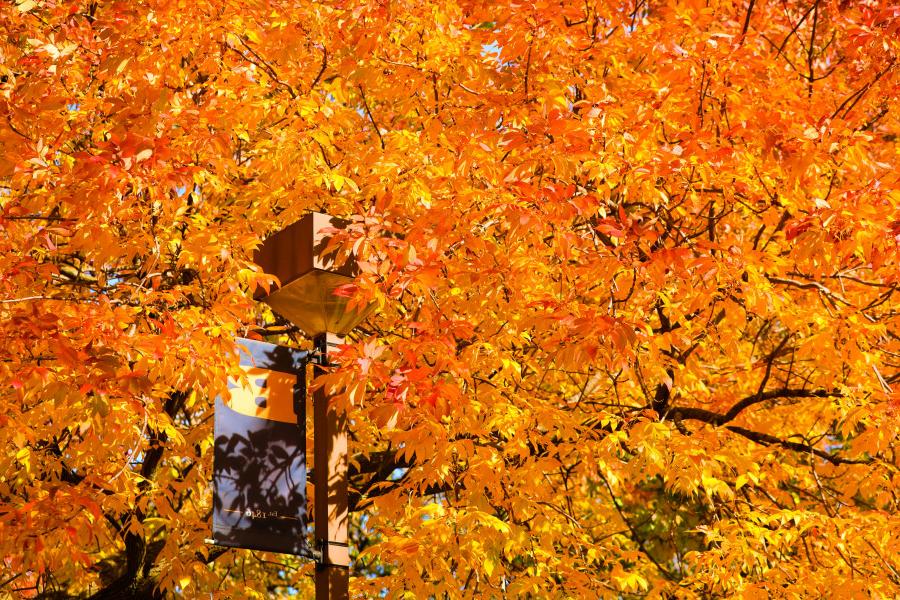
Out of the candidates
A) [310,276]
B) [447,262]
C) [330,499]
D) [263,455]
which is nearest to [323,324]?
[310,276]

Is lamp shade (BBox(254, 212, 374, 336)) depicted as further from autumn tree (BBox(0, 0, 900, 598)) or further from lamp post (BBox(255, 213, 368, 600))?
autumn tree (BBox(0, 0, 900, 598))

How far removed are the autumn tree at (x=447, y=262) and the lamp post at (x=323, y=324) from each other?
195 mm

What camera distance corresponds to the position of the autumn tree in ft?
19.4

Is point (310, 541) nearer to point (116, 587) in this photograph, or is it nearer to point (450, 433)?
point (450, 433)

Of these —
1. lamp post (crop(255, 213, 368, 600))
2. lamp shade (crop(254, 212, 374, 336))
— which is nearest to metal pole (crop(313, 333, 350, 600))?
lamp post (crop(255, 213, 368, 600))

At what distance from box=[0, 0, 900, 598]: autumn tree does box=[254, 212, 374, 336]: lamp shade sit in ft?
0.53

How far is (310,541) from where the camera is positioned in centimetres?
503

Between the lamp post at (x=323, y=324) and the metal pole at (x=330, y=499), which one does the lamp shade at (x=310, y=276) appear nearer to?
the lamp post at (x=323, y=324)

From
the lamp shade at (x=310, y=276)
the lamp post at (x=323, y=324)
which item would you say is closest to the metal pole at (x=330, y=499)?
the lamp post at (x=323, y=324)

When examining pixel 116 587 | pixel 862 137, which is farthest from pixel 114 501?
pixel 862 137

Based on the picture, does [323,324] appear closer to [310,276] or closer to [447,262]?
[310,276]

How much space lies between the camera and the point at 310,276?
203 inches

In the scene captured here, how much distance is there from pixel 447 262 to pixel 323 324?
141 cm

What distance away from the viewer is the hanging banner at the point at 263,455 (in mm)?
Result: 4723
